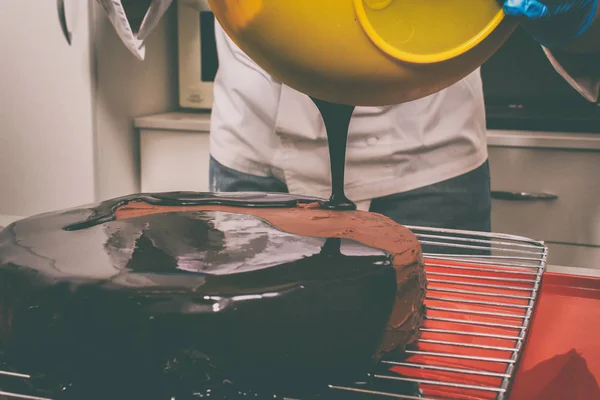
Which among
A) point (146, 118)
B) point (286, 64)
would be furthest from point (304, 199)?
point (146, 118)

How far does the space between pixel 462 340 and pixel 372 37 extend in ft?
0.81

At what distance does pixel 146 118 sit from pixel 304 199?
1002mm

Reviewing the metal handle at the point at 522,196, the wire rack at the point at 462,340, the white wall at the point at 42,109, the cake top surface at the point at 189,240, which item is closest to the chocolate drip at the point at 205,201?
the cake top surface at the point at 189,240

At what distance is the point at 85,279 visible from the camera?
1.32 feet

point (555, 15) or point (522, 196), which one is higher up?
point (555, 15)

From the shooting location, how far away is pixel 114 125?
4.85ft

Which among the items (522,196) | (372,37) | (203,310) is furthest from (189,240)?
(522,196)

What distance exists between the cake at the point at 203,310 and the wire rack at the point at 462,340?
20 millimetres

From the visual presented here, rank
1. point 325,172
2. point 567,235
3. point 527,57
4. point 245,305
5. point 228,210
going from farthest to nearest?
point 527,57
point 567,235
point 325,172
point 228,210
point 245,305

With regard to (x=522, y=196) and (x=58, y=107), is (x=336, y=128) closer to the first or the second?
(x=522, y=196)

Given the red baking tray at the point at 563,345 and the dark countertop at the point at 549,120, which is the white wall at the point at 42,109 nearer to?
the dark countertop at the point at 549,120

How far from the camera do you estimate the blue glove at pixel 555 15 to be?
14.3 inches

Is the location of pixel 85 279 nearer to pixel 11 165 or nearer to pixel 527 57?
pixel 11 165

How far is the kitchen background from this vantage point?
1312mm
